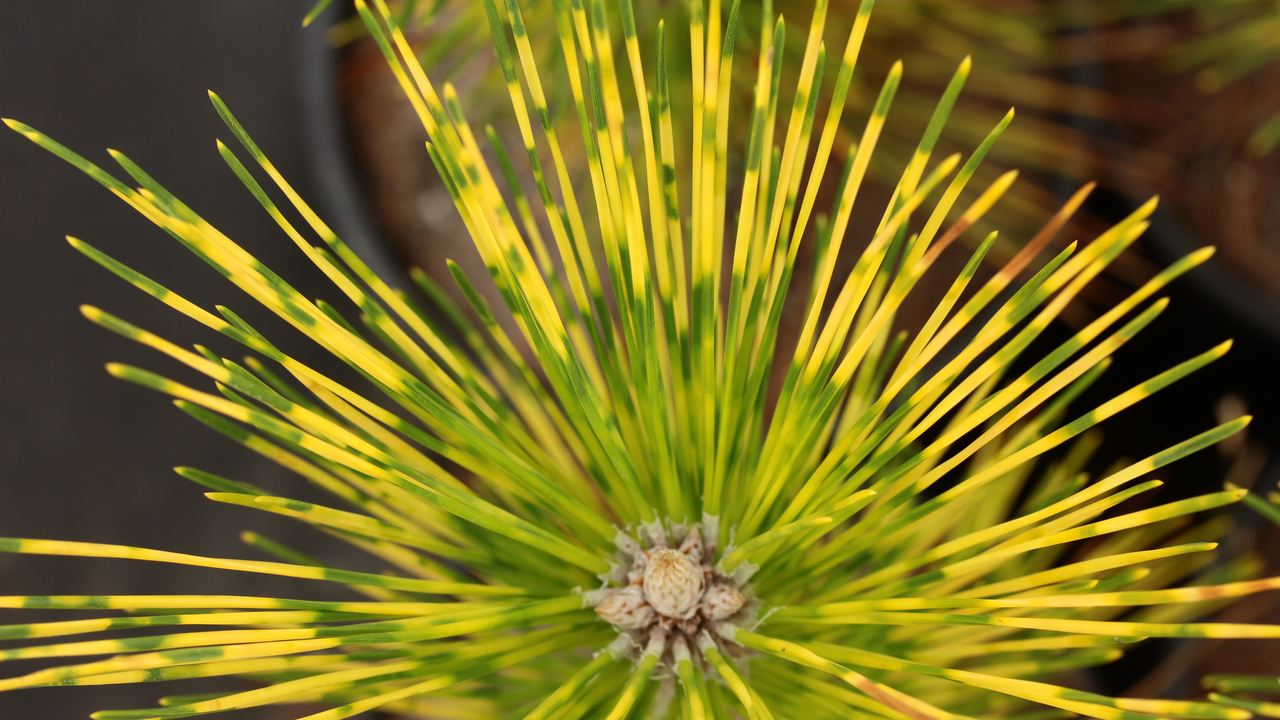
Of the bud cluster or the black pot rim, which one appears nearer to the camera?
the bud cluster

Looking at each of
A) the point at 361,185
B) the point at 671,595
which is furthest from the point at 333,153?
the point at 671,595

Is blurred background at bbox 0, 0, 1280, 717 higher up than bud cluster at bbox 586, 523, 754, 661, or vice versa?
blurred background at bbox 0, 0, 1280, 717

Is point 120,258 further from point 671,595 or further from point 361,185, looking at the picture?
point 671,595

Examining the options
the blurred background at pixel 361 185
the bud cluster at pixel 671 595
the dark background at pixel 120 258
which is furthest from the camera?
the dark background at pixel 120 258

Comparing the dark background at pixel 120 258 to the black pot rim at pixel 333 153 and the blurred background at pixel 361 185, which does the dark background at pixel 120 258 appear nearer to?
the blurred background at pixel 361 185

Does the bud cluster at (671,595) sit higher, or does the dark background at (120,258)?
the dark background at (120,258)

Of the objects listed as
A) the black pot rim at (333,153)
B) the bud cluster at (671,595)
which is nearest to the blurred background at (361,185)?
the black pot rim at (333,153)

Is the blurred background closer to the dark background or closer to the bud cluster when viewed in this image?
the dark background

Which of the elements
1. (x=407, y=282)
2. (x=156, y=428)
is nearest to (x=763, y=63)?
(x=407, y=282)

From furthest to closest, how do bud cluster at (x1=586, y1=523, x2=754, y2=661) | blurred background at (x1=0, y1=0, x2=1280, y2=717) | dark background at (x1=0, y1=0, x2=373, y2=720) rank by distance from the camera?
dark background at (x1=0, y1=0, x2=373, y2=720), blurred background at (x1=0, y1=0, x2=1280, y2=717), bud cluster at (x1=586, y1=523, x2=754, y2=661)

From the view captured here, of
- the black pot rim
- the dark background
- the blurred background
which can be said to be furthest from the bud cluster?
the dark background
